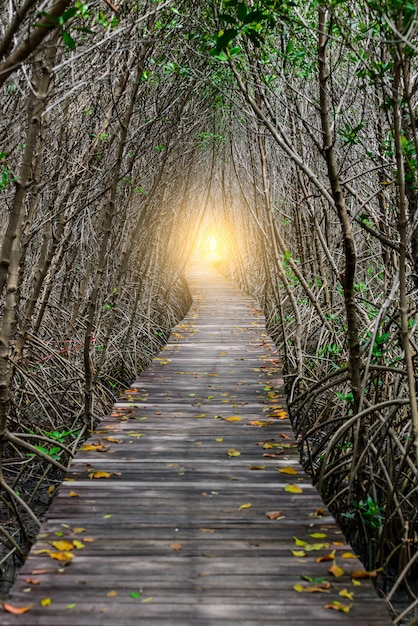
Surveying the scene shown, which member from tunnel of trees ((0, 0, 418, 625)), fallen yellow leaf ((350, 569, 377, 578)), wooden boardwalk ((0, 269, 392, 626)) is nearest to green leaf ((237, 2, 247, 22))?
tunnel of trees ((0, 0, 418, 625))

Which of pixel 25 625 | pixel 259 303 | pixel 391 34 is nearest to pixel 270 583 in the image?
pixel 25 625

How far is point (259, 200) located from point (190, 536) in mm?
8976

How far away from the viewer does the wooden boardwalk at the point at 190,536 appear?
180cm

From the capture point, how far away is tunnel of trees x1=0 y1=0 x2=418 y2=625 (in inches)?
108

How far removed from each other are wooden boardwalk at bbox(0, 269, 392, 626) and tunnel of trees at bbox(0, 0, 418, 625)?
1.36 ft

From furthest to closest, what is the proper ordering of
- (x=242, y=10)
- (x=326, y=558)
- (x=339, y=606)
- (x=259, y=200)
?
(x=259, y=200)
(x=242, y=10)
(x=326, y=558)
(x=339, y=606)

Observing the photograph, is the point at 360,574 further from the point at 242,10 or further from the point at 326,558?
the point at 242,10

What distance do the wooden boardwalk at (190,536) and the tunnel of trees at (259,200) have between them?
0.41m

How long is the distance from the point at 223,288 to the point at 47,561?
12.5m

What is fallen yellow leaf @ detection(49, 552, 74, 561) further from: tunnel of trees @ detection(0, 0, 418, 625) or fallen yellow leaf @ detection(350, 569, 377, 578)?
fallen yellow leaf @ detection(350, 569, 377, 578)

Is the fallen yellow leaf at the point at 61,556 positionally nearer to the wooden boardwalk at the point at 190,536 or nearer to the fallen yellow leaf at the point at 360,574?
the wooden boardwalk at the point at 190,536

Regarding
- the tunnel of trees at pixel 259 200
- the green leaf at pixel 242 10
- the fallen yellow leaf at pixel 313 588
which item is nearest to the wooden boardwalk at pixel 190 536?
the fallen yellow leaf at pixel 313 588

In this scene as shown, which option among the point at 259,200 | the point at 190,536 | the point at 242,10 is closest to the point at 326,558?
the point at 190,536

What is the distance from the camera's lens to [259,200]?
34.9 feet
